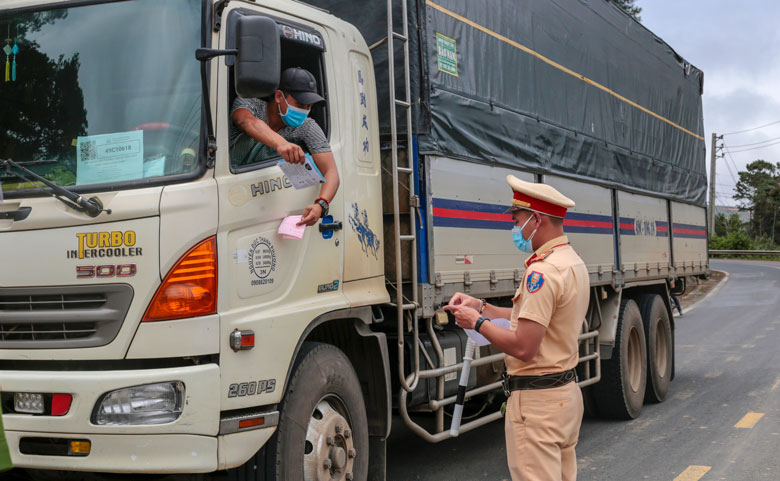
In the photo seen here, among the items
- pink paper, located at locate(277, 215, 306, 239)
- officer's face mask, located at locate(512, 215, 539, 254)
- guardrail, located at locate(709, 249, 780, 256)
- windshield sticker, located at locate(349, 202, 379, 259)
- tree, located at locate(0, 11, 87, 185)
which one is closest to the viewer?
officer's face mask, located at locate(512, 215, 539, 254)

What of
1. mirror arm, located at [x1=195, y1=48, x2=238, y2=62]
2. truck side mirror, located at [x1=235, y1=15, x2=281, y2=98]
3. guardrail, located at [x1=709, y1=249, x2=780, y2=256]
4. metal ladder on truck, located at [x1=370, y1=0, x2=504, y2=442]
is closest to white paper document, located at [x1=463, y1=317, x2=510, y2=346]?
metal ladder on truck, located at [x1=370, y1=0, x2=504, y2=442]

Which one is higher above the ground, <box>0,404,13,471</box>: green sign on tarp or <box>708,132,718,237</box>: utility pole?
<box>708,132,718,237</box>: utility pole

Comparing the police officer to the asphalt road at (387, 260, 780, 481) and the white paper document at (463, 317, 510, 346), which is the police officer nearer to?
the white paper document at (463, 317, 510, 346)

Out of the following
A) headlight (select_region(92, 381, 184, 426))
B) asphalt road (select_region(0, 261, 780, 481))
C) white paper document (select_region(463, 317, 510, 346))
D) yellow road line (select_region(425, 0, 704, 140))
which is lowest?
asphalt road (select_region(0, 261, 780, 481))

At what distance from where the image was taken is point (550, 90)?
778 cm

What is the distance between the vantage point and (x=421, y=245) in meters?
5.60

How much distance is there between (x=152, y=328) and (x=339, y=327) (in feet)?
5.04

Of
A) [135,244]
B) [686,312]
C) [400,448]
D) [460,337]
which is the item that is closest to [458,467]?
[400,448]

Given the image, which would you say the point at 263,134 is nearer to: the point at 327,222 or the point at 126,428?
the point at 327,222

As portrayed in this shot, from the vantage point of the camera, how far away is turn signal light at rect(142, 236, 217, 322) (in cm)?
371

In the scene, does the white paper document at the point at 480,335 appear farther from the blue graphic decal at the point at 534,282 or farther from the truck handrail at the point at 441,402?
the truck handrail at the point at 441,402

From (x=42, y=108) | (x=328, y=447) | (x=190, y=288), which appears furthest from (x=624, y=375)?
(x=42, y=108)

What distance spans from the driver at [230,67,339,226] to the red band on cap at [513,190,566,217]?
1106 mm

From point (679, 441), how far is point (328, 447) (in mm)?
4365
